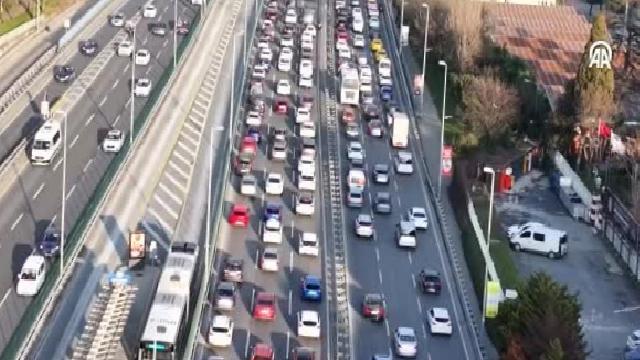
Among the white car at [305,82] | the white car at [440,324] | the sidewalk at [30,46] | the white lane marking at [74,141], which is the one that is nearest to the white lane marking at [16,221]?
the white lane marking at [74,141]

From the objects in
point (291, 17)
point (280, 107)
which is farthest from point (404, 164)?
point (291, 17)

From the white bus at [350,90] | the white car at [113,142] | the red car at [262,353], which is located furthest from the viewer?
the white bus at [350,90]

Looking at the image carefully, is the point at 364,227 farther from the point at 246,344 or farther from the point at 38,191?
the point at 38,191

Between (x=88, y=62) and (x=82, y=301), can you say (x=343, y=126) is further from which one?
(x=82, y=301)

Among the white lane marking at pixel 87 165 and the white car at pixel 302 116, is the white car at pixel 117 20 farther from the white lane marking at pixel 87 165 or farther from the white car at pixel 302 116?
the white lane marking at pixel 87 165

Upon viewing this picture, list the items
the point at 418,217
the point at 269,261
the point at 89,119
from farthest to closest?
1. the point at 89,119
2. the point at 418,217
3. the point at 269,261

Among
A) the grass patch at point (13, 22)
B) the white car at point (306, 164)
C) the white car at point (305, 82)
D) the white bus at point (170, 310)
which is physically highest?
the white bus at point (170, 310)

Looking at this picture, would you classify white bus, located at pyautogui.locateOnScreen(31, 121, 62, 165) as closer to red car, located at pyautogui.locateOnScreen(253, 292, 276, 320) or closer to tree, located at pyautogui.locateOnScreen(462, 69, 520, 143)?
red car, located at pyautogui.locateOnScreen(253, 292, 276, 320)
